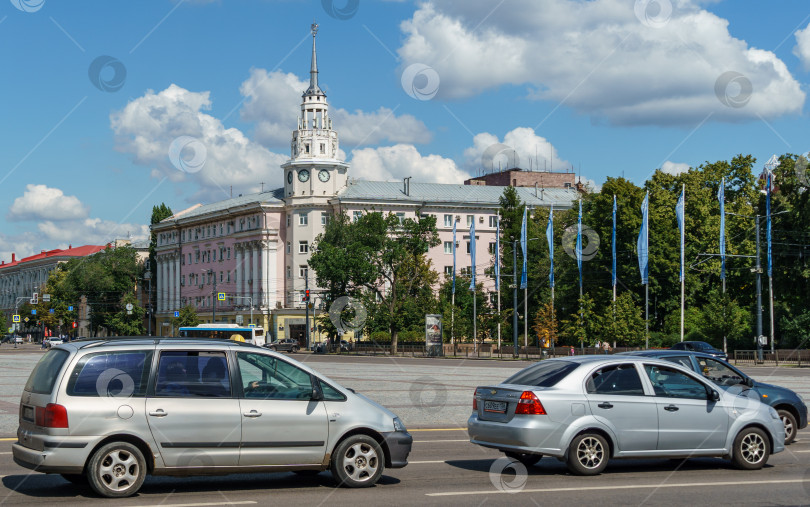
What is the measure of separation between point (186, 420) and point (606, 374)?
17.8ft

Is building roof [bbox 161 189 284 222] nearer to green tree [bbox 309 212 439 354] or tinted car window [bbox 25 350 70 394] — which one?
green tree [bbox 309 212 439 354]

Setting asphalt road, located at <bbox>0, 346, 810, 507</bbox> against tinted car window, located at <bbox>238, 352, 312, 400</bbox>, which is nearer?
asphalt road, located at <bbox>0, 346, 810, 507</bbox>

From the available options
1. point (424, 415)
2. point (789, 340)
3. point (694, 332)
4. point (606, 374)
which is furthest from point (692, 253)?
point (606, 374)

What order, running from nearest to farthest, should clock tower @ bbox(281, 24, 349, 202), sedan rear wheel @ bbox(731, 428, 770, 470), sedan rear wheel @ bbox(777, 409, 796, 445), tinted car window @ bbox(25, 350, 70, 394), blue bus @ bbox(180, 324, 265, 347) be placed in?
tinted car window @ bbox(25, 350, 70, 394)
sedan rear wheel @ bbox(731, 428, 770, 470)
sedan rear wheel @ bbox(777, 409, 796, 445)
blue bus @ bbox(180, 324, 265, 347)
clock tower @ bbox(281, 24, 349, 202)

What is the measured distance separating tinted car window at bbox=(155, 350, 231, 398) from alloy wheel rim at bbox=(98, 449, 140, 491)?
0.74m

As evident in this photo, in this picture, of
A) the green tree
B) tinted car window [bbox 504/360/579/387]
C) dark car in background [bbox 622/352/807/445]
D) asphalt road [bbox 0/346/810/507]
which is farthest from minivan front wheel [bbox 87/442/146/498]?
the green tree

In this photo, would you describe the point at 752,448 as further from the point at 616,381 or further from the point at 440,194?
the point at 440,194

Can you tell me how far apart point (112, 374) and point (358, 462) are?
2.97 meters

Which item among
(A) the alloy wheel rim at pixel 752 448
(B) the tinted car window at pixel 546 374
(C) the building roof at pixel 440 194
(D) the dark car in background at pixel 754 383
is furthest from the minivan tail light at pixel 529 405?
(C) the building roof at pixel 440 194

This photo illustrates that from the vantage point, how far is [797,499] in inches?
438

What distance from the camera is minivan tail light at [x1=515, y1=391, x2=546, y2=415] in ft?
40.7

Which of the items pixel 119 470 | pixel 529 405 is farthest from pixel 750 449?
pixel 119 470

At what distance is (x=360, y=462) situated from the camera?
1161cm

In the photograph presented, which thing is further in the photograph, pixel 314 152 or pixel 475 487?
pixel 314 152
